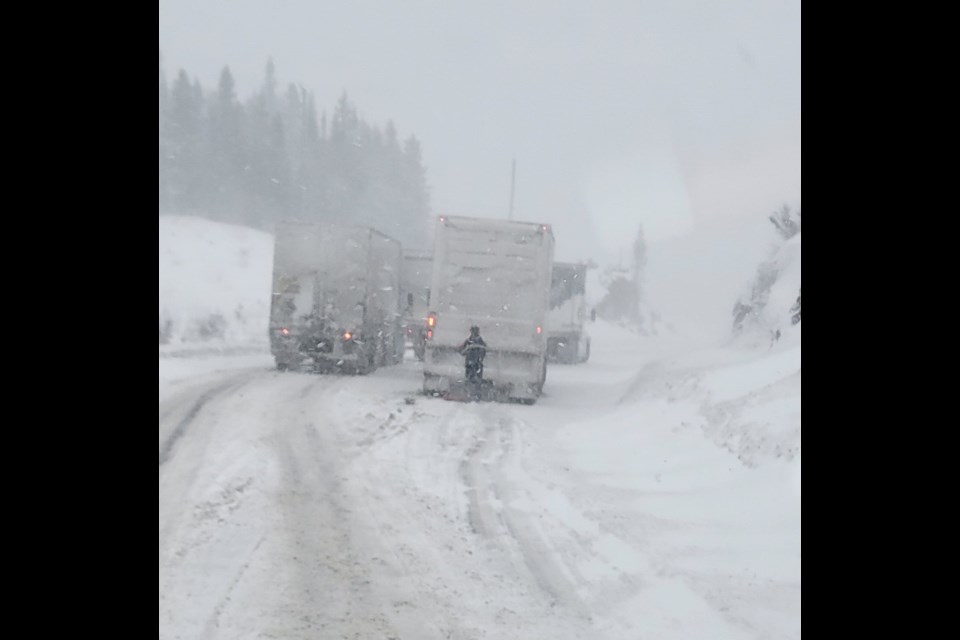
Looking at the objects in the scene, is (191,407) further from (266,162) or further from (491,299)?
(266,162)

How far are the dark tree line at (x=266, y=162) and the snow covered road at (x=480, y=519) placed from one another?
50583mm

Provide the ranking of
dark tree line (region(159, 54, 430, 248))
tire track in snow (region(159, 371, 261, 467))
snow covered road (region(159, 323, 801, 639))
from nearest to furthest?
snow covered road (region(159, 323, 801, 639)) < tire track in snow (region(159, 371, 261, 467)) < dark tree line (region(159, 54, 430, 248))

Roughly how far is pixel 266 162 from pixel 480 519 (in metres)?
68.5

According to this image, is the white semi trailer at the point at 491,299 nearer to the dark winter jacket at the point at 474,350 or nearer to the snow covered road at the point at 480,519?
the dark winter jacket at the point at 474,350

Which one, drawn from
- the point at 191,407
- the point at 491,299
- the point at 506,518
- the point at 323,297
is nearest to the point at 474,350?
the point at 491,299

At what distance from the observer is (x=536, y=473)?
941cm

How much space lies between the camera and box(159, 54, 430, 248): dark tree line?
65188 millimetres

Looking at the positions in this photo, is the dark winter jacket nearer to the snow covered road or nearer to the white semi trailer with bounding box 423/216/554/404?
the white semi trailer with bounding box 423/216/554/404

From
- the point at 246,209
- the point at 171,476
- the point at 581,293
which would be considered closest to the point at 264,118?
the point at 246,209

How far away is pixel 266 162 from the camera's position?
234ft

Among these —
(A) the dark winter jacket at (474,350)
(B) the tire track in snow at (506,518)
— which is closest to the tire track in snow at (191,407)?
(B) the tire track in snow at (506,518)

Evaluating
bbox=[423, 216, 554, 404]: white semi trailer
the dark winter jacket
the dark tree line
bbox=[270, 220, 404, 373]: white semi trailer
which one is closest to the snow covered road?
the dark winter jacket

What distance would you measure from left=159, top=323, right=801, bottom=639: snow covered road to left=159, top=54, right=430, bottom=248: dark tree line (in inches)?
1991
